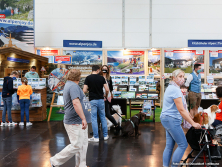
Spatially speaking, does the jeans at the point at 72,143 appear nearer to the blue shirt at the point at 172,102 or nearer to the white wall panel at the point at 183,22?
the blue shirt at the point at 172,102

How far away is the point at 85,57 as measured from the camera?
11.0 meters

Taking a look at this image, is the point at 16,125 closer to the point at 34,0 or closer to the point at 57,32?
the point at 57,32

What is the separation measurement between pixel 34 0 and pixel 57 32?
1818mm

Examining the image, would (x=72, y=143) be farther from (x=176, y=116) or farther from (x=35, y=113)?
(x=35, y=113)

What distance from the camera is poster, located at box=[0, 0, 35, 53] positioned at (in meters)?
11.2

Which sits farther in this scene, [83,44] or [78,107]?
[83,44]

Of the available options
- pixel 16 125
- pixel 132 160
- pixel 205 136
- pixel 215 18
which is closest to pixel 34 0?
pixel 16 125

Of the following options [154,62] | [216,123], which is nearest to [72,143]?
[216,123]

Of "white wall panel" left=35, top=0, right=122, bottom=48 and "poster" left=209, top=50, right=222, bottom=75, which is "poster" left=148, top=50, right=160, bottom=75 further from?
"poster" left=209, top=50, right=222, bottom=75

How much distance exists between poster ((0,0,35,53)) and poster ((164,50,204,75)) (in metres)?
6.35

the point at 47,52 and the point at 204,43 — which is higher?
the point at 204,43

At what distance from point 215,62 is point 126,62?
3993 mm

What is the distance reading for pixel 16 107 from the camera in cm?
762

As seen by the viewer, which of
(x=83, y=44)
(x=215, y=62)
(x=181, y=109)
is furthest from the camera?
(x=215, y=62)
